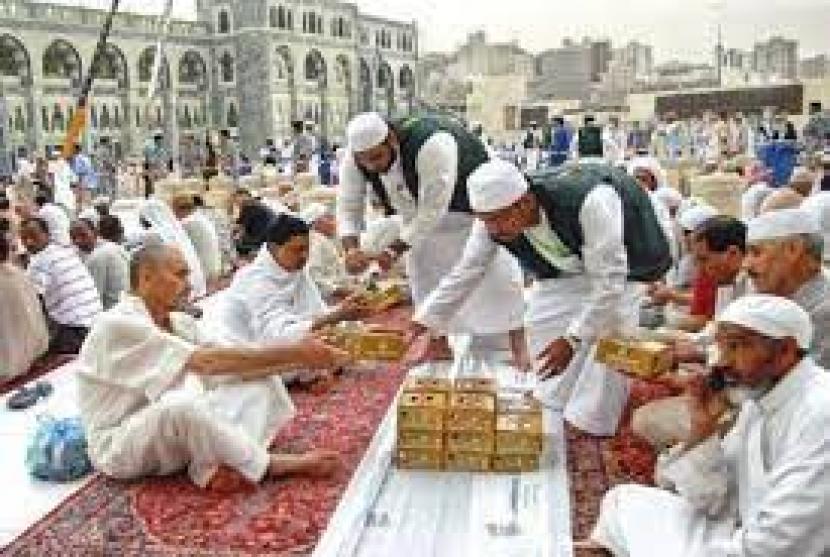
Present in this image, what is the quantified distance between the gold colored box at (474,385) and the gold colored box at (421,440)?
0.49 feet

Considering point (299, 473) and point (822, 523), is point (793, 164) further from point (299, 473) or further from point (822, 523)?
point (822, 523)

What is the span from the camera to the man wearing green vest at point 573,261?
343 cm

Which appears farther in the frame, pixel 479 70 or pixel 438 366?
pixel 479 70

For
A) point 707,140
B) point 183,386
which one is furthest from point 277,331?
point 707,140

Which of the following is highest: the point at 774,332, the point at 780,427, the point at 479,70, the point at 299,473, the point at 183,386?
the point at 479,70

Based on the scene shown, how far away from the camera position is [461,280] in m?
3.87

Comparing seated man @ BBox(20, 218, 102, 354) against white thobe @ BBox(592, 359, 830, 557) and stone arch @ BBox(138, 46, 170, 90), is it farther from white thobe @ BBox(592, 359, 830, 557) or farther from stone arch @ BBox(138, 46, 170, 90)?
stone arch @ BBox(138, 46, 170, 90)

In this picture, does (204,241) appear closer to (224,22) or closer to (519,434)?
(519,434)

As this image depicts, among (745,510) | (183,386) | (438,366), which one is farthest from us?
(438,366)

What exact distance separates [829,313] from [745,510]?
771mm

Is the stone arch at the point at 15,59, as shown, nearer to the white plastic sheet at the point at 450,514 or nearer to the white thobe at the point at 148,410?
the white thobe at the point at 148,410

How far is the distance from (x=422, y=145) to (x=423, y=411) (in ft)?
4.77

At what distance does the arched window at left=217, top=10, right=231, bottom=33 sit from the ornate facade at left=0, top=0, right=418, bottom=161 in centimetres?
4

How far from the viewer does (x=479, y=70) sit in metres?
65.9
